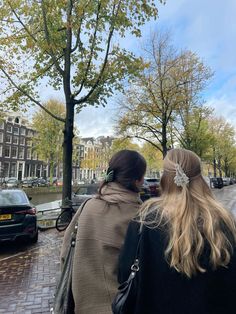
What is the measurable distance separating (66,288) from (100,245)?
0.37 m

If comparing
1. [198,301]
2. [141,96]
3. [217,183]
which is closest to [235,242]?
[198,301]

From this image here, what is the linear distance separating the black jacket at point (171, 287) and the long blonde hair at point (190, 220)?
0.12 ft

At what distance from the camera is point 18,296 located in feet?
14.2

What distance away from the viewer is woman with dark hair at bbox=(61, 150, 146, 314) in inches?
66.6

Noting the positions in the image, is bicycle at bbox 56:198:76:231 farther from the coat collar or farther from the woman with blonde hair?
the woman with blonde hair

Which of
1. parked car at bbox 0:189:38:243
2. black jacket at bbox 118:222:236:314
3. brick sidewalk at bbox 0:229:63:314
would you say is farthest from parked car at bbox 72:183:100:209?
black jacket at bbox 118:222:236:314

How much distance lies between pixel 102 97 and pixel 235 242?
9.54 m

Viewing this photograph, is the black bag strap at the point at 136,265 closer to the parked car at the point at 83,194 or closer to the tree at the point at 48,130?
the parked car at the point at 83,194

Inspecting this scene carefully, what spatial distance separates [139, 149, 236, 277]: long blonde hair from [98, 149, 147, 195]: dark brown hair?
291 mm

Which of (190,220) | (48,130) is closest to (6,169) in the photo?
(48,130)

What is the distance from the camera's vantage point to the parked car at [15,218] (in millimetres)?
6707

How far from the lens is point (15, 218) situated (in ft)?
22.5

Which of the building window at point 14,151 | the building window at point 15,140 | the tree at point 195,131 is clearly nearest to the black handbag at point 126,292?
the tree at point 195,131

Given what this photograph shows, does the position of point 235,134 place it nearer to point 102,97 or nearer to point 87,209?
point 102,97
